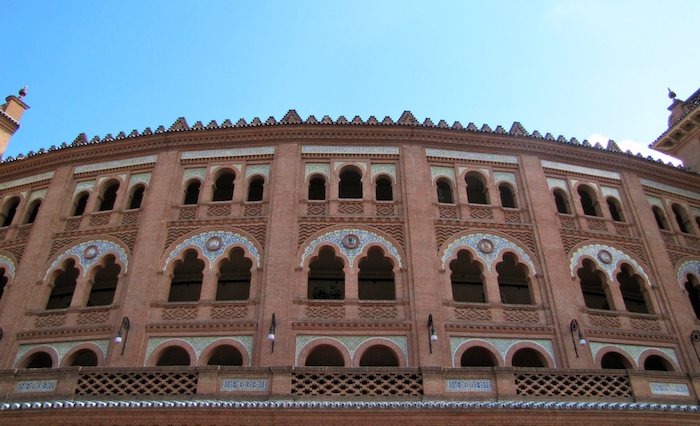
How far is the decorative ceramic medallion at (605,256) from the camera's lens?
16.9 meters

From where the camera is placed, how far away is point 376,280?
1744 centimetres

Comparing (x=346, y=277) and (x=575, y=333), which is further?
(x=346, y=277)

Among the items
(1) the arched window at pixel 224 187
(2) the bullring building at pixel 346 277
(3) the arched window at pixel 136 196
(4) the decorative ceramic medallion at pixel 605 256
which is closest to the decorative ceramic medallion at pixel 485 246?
(2) the bullring building at pixel 346 277

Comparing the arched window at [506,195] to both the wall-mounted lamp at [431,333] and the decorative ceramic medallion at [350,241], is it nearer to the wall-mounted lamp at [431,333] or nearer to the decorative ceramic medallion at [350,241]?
the decorative ceramic medallion at [350,241]

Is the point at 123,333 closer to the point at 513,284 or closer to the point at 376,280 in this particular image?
the point at 376,280

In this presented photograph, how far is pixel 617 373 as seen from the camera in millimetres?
12969

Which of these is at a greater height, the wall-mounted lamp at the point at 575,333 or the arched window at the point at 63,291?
the arched window at the point at 63,291

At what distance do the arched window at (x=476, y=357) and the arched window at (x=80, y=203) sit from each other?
41.4 feet

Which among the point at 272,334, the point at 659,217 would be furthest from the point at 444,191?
the point at 272,334

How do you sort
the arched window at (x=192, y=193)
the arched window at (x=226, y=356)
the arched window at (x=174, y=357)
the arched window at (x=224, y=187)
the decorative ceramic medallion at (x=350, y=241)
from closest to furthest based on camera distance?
the arched window at (x=226, y=356) < the arched window at (x=174, y=357) < the decorative ceramic medallion at (x=350, y=241) < the arched window at (x=192, y=193) < the arched window at (x=224, y=187)

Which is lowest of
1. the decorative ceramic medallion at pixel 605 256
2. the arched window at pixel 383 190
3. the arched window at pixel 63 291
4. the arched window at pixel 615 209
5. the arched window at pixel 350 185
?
the arched window at pixel 63 291

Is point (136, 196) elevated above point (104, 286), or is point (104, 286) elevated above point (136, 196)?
point (136, 196)

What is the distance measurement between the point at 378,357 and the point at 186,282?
6.41m

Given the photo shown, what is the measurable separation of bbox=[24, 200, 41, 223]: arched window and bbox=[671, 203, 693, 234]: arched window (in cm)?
2132
